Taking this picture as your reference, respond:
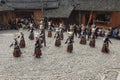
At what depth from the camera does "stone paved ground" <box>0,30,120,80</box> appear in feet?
59.2

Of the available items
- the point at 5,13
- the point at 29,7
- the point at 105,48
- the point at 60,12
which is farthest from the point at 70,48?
the point at 29,7

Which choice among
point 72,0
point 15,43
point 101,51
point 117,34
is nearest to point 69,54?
point 101,51

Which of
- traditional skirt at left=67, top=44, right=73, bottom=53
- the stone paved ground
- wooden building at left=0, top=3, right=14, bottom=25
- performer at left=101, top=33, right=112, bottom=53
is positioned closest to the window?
the stone paved ground

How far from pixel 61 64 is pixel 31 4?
24567 mm

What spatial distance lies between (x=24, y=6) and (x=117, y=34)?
17.0 metres

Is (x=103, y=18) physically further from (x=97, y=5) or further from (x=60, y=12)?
(x=60, y=12)

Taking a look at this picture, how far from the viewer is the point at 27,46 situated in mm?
27031

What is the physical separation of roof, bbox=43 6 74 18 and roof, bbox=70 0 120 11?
1248 mm

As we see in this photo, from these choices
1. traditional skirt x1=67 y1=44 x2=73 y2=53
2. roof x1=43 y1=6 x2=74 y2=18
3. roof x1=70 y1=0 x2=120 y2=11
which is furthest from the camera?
roof x1=43 y1=6 x2=74 y2=18

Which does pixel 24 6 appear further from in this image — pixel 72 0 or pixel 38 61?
pixel 38 61

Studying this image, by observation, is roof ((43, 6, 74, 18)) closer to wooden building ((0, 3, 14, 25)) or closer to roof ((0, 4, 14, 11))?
roof ((0, 4, 14, 11))

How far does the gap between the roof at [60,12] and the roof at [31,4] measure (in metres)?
1.19

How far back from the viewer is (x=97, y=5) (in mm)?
38875

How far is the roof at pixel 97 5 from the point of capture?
3720 cm
